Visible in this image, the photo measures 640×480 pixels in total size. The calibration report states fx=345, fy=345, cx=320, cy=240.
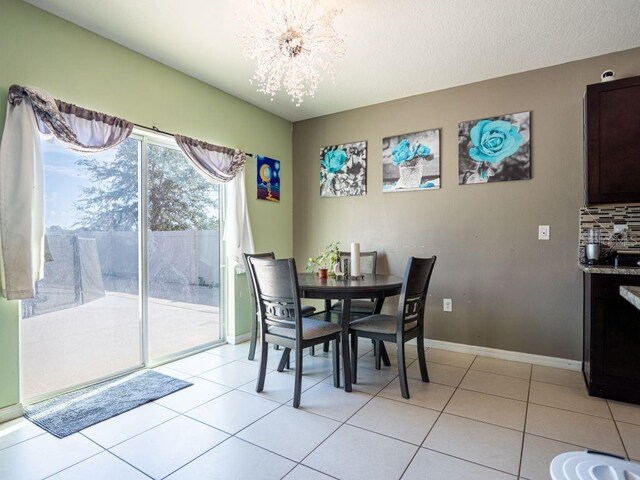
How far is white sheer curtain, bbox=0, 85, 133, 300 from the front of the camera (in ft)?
6.75

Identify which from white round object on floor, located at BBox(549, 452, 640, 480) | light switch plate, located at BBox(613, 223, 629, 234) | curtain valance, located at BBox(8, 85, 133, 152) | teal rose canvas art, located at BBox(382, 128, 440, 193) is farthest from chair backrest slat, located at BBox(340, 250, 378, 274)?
white round object on floor, located at BBox(549, 452, 640, 480)

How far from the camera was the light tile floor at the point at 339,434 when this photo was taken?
1635 mm

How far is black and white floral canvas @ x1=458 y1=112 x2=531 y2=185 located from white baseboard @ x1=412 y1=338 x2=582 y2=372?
1569mm

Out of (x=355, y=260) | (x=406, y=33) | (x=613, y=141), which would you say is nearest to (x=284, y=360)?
(x=355, y=260)

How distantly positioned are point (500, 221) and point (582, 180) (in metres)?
0.68

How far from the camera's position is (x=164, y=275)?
10.2ft

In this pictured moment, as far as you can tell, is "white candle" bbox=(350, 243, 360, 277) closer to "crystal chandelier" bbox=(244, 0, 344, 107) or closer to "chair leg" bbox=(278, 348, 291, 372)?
"chair leg" bbox=(278, 348, 291, 372)

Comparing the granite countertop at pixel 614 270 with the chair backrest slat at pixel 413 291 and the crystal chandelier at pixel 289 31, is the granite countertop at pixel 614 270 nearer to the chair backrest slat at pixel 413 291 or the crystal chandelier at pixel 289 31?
the chair backrest slat at pixel 413 291

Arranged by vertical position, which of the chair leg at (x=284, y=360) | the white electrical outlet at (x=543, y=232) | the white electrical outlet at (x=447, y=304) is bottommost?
the chair leg at (x=284, y=360)

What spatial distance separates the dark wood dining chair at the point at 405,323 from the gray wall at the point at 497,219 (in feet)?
3.05

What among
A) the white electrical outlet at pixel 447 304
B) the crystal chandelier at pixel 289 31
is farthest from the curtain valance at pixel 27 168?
the white electrical outlet at pixel 447 304

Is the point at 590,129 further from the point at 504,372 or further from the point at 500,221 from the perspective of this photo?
the point at 504,372

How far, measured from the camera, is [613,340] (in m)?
2.31

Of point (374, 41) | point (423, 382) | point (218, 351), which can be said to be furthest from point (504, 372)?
point (374, 41)
